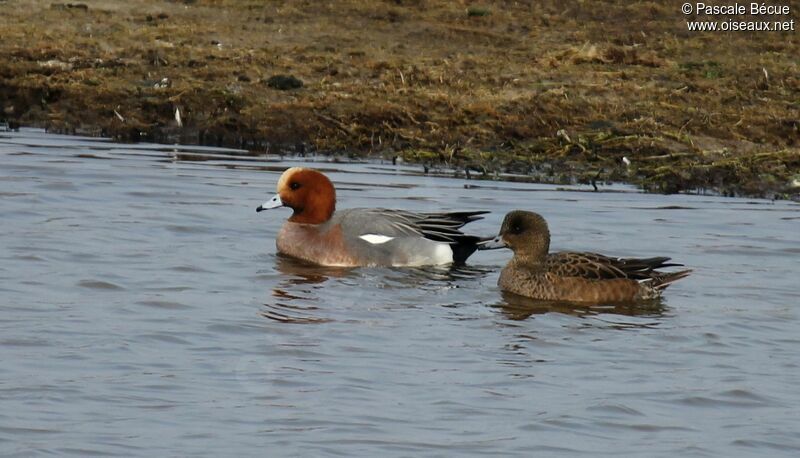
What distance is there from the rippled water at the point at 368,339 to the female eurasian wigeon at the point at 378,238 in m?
0.15

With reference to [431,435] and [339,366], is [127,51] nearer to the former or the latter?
[339,366]

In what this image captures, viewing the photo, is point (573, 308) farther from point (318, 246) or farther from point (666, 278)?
point (318, 246)

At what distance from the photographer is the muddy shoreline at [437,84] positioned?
13.6 m

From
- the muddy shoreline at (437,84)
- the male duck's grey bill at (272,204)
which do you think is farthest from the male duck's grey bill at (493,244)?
the muddy shoreline at (437,84)

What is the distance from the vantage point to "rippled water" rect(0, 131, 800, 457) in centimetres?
621

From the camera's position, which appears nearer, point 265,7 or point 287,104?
point 287,104

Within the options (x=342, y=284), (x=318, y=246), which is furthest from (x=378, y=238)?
(x=342, y=284)

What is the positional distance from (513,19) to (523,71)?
7.59ft

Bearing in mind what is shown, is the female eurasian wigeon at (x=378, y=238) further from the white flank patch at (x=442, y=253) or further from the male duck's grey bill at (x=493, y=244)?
the male duck's grey bill at (x=493, y=244)

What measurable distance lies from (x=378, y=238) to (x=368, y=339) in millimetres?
2444

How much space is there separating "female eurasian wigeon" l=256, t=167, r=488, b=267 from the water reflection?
1081 millimetres

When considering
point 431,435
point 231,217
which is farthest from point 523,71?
point 431,435

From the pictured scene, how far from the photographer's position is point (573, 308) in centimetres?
902

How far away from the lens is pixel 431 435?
20.2 ft
